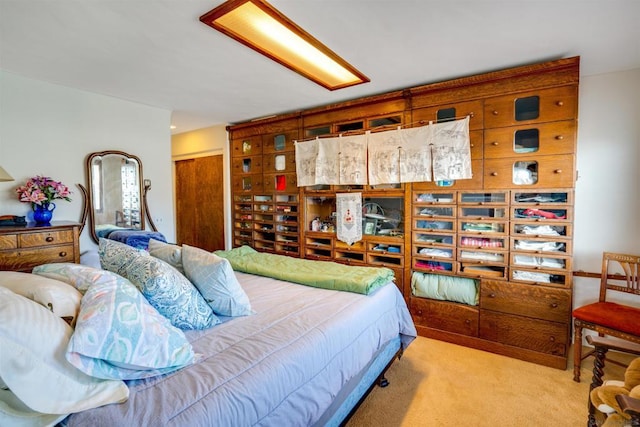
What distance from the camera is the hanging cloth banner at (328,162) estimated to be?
3.59m

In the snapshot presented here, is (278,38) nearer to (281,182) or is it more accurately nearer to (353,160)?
(353,160)

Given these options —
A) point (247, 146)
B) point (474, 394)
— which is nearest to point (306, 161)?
point (247, 146)

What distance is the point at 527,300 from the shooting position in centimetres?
267

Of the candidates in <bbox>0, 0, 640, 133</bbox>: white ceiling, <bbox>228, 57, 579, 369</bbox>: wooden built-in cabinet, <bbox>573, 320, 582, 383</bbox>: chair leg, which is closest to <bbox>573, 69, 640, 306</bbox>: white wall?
<bbox>0, 0, 640, 133</bbox>: white ceiling

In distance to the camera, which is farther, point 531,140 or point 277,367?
point 531,140

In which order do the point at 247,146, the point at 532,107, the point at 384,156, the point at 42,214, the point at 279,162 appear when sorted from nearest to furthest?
the point at 532,107 < the point at 42,214 < the point at 384,156 < the point at 279,162 < the point at 247,146

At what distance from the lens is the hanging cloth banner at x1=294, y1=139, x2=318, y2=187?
3.77 meters

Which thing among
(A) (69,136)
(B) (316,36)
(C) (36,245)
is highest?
(B) (316,36)

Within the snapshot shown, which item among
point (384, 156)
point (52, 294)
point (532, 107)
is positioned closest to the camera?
point (52, 294)

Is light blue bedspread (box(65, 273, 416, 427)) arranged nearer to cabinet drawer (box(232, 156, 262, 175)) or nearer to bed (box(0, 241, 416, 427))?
bed (box(0, 241, 416, 427))

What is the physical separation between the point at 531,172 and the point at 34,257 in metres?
4.16

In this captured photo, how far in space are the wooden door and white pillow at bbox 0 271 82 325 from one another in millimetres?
3752

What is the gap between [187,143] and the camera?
531cm

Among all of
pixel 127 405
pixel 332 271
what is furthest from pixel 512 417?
pixel 127 405
